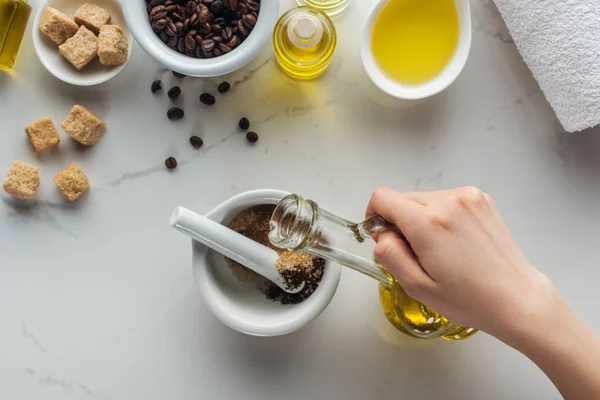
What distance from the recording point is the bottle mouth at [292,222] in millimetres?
974

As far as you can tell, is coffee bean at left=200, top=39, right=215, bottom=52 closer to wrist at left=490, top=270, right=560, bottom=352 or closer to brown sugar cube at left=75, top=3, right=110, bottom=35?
brown sugar cube at left=75, top=3, right=110, bottom=35

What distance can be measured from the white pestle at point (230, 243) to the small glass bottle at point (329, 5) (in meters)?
0.53

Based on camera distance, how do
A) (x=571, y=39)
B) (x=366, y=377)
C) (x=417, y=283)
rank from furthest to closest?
(x=366, y=377), (x=571, y=39), (x=417, y=283)

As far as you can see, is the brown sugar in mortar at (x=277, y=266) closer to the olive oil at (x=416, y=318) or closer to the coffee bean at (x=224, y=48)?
the olive oil at (x=416, y=318)

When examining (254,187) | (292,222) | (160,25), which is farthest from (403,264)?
(160,25)

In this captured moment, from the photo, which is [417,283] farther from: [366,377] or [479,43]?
[479,43]

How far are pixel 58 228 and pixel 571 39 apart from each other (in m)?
1.12

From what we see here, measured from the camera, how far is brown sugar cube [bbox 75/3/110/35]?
127 cm

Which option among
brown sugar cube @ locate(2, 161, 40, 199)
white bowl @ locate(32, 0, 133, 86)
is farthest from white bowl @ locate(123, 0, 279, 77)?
brown sugar cube @ locate(2, 161, 40, 199)

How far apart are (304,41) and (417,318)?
585mm

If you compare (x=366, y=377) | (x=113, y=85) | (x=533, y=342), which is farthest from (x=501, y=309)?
(x=113, y=85)

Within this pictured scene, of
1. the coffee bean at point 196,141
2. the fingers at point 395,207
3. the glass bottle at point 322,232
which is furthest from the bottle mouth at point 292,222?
the coffee bean at point 196,141

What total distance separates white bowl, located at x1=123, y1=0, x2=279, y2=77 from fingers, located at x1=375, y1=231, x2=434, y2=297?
0.46 meters

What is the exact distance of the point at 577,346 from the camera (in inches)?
39.4
